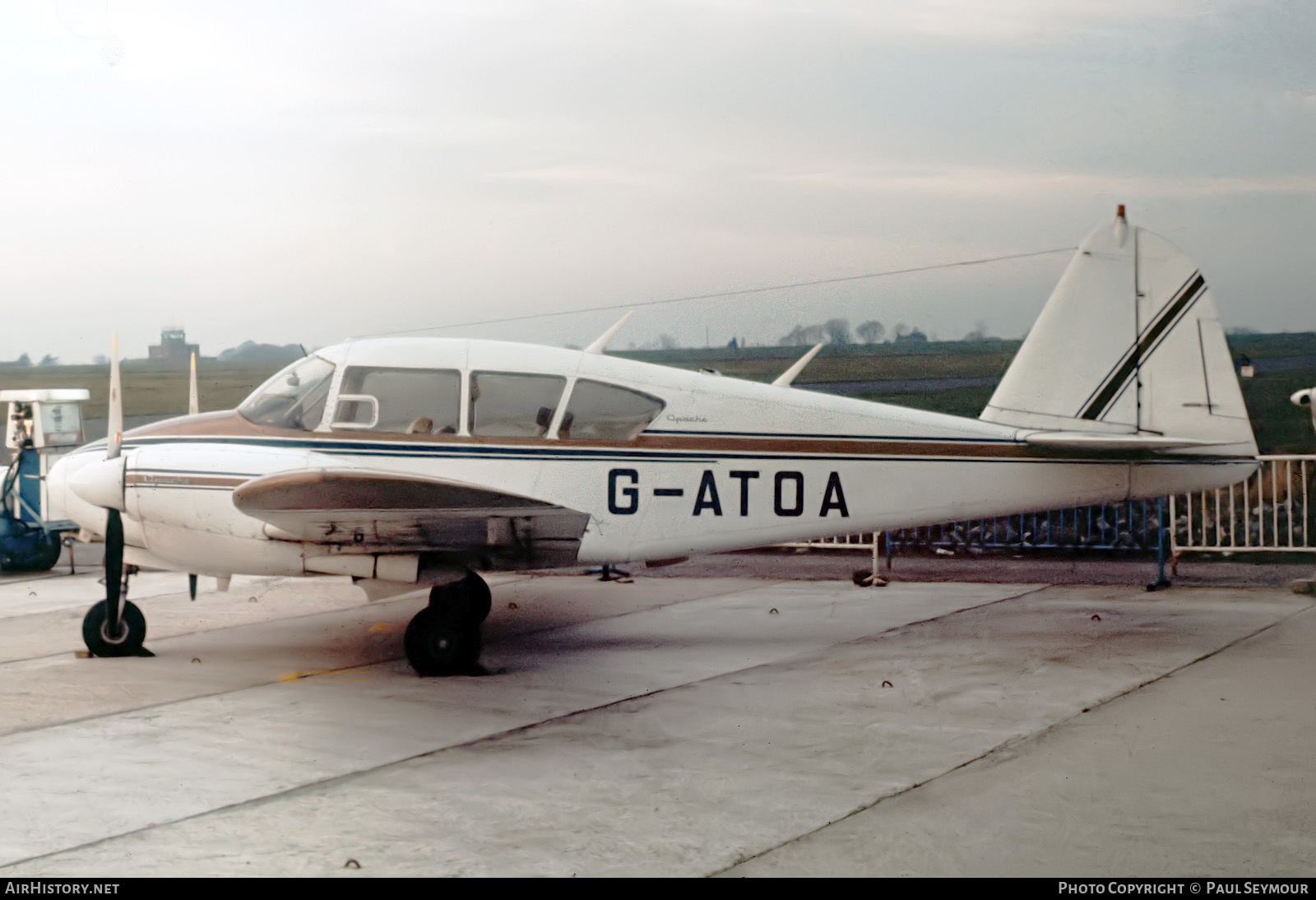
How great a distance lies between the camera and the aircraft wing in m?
6.97

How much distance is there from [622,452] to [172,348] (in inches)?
404

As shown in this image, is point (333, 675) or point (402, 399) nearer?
point (333, 675)

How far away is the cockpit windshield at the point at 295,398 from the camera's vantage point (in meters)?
8.08

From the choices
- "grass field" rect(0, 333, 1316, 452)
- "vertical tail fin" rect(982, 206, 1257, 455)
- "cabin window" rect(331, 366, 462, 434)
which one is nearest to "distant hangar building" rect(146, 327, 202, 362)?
"grass field" rect(0, 333, 1316, 452)

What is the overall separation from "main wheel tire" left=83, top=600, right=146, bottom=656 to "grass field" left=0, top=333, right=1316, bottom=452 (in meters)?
6.64

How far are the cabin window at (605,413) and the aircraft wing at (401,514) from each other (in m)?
0.66

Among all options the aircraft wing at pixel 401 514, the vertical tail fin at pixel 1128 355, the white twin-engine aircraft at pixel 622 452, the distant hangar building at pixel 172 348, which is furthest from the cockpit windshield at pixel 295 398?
the distant hangar building at pixel 172 348

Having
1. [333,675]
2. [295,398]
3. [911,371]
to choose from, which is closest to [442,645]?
[333,675]

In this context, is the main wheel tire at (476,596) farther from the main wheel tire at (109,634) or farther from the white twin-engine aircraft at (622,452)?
the main wheel tire at (109,634)

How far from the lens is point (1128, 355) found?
8719 mm

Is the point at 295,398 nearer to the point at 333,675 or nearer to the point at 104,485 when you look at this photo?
the point at 104,485

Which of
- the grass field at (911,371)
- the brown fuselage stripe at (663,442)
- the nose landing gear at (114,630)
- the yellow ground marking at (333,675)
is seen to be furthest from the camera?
the grass field at (911,371)

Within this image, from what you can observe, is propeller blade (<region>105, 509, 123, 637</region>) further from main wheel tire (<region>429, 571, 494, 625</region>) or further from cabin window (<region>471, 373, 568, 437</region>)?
cabin window (<region>471, 373, 568, 437</region>)
